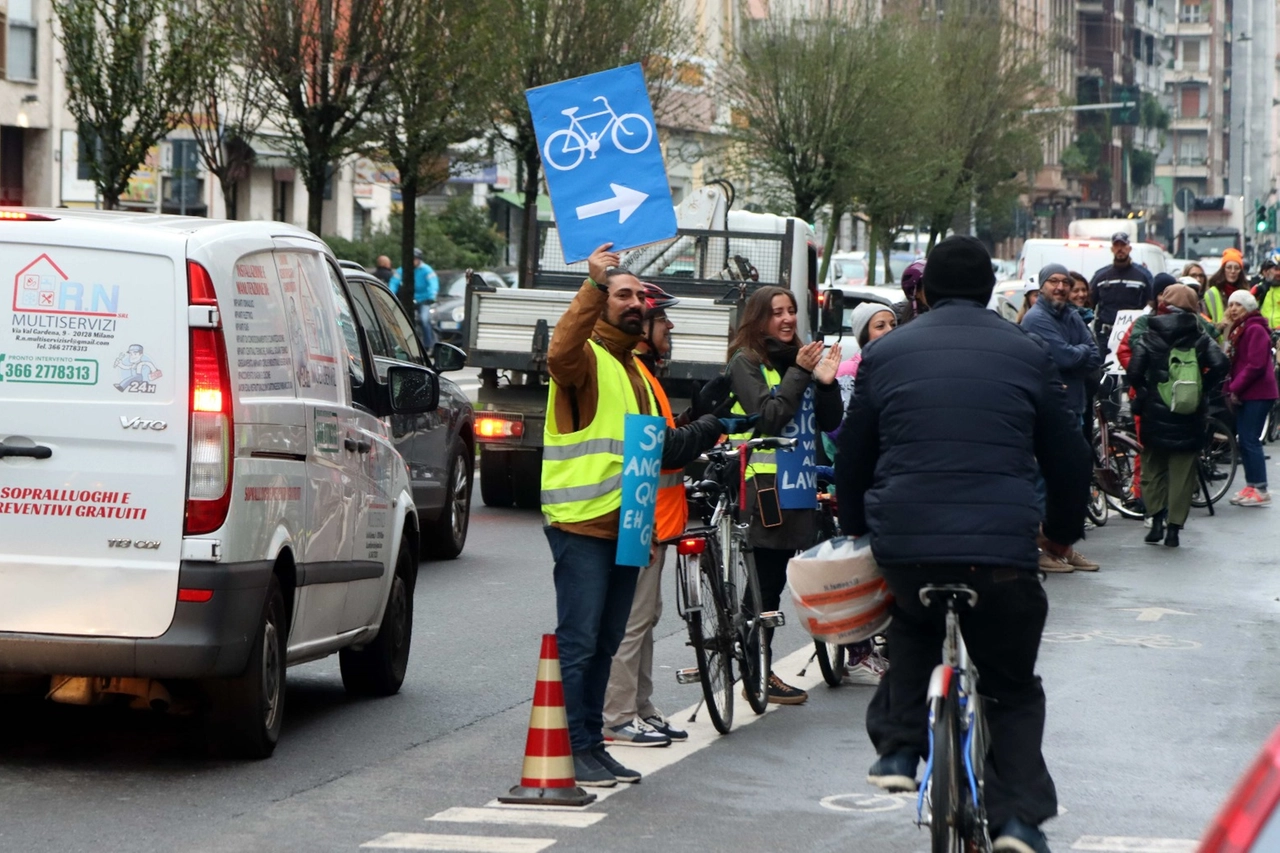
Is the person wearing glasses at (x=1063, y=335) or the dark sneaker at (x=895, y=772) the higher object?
the person wearing glasses at (x=1063, y=335)

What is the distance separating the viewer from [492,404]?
54.1 ft

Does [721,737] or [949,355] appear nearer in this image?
[949,355]

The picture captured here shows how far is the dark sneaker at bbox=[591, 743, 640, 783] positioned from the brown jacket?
723mm

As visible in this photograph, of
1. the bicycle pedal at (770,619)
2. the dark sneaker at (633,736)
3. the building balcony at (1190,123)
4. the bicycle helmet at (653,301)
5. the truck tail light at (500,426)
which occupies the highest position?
the building balcony at (1190,123)

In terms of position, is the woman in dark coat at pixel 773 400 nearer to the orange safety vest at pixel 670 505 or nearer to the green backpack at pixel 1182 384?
the orange safety vest at pixel 670 505

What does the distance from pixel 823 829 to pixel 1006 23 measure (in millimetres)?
56322

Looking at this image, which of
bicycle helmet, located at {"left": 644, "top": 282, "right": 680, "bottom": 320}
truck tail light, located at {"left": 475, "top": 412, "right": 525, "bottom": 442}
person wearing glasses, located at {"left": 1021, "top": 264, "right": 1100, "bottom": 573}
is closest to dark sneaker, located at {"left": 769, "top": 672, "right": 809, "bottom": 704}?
bicycle helmet, located at {"left": 644, "top": 282, "right": 680, "bottom": 320}

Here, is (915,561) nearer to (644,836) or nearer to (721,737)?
(644,836)

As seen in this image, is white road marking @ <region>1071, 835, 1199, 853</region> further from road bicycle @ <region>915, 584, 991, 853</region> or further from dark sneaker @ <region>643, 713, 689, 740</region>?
dark sneaker @ <region>643, 713, 689, 740</region>

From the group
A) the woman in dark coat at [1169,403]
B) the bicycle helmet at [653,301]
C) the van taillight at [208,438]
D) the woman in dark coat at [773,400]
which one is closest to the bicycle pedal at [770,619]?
the woman in dark coat at [773,400]

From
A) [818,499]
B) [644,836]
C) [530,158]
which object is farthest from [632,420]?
[530,158]

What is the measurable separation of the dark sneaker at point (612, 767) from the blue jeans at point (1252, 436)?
12.2m

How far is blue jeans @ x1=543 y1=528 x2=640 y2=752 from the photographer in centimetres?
705

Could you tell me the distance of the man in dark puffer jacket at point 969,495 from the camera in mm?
5254
